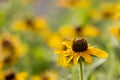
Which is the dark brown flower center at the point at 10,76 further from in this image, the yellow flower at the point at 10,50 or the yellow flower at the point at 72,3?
the yellow flower at the point at 72,3

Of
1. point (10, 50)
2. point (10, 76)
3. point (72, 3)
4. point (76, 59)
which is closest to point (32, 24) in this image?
point (72, 3)

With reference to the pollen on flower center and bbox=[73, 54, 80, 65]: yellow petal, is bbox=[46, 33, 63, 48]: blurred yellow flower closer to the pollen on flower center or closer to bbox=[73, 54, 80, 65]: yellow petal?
the pollen on flower center

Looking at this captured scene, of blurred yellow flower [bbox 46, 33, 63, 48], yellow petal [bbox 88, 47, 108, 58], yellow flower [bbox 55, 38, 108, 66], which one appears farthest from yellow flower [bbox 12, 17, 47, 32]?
yellow petal [bbox 88, 47, 108, 58]

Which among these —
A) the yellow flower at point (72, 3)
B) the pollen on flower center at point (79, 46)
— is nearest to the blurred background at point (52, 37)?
the yellow flower at point (72, 3)

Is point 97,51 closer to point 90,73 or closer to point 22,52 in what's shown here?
point 90,73

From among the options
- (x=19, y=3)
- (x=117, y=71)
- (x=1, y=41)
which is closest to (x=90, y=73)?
(x=117, y=71)

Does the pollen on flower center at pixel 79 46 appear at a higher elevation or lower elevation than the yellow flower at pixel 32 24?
higher
